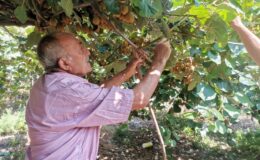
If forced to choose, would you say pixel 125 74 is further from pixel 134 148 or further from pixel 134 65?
pixel 134 148

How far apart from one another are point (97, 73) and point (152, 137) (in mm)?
2786

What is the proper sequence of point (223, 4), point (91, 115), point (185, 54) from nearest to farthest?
point (223, 4) < point (91, 115) < point (185, 54)

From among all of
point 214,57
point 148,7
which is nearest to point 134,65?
point 214,57

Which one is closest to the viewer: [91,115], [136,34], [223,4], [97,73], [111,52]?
[223,4]

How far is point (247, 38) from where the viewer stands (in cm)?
169

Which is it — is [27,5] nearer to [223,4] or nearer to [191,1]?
[191,1]

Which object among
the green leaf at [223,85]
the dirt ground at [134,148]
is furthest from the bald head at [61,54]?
the dirt ground at [134,148]

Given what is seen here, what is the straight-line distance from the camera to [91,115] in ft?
5.44

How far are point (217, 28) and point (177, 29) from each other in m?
0.35

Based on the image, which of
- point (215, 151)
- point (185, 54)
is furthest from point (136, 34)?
point (215, 151)

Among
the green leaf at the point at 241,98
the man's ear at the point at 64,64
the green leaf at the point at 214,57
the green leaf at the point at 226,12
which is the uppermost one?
the green leaf at the point at 226,12

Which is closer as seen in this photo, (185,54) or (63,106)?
(63,106)

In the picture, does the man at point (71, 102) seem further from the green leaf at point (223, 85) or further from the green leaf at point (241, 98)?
the green leaf at point (241, 98)

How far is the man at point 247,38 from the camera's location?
1612 mm
